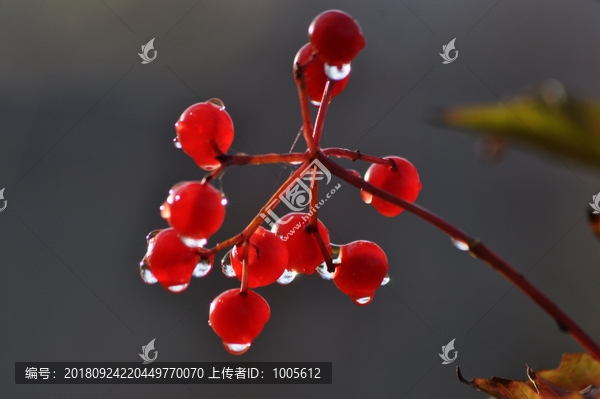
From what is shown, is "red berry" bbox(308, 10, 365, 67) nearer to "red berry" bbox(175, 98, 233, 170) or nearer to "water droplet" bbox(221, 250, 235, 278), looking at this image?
"red berry" bbox(175, 98, 233, 170)

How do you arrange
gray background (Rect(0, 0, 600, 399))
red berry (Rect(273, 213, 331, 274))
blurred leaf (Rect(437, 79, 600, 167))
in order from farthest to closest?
gray background (Rect(0, 0, 600, 399)) → red berry (Rect(273, 213, 331, 274)) → blurred leaf (Rect(437, 79, 600, 167))

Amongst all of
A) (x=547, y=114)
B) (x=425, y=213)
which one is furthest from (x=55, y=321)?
(x=547, y=114)

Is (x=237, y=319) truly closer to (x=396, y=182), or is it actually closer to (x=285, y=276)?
(x=285, y=276)

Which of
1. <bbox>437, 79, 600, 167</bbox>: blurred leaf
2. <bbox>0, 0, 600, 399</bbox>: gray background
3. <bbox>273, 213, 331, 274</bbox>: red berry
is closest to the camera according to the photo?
<bbox>437, 79, 600, 167</bbox>: blurred leaf

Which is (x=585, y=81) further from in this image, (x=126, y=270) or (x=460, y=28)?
(x=126, y=270)

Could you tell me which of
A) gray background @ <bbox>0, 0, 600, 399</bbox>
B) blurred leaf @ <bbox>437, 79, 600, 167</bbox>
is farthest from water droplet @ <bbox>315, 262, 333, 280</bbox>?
gray background @ <bbox>0, 0, 600, 399</bbox>

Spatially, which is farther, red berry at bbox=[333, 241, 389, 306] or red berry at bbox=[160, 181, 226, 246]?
red berry at bbox=[333, 241, 389, 306]

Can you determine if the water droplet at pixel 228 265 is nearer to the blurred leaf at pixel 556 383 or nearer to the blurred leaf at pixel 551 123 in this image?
the blurred leaf at pixel 556 383
